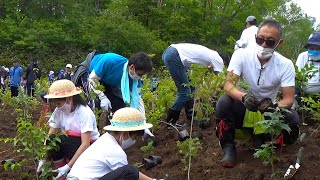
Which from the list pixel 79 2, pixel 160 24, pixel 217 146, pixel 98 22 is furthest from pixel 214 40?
pixel 217 146

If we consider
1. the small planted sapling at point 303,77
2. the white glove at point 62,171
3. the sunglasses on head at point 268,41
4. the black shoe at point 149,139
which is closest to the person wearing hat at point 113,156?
the white glove at point 62,171

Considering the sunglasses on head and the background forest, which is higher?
the sunglasses on head

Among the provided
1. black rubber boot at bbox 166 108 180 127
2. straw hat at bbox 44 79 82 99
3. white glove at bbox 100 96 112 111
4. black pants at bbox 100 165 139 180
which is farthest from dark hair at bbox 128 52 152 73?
black pants at bbox 100 165 139 180

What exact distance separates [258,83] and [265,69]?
137 millimetres

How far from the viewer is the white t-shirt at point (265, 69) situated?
3.81m

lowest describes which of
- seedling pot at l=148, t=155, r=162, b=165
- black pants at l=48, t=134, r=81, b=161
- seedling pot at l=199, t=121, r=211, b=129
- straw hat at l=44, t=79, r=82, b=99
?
seedling pot at l=199, t=121, r=211, b=129

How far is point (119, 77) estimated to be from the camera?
5453mm

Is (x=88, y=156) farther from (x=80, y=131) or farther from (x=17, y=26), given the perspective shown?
(x=17, y=26)

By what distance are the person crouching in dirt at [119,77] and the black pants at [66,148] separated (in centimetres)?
121

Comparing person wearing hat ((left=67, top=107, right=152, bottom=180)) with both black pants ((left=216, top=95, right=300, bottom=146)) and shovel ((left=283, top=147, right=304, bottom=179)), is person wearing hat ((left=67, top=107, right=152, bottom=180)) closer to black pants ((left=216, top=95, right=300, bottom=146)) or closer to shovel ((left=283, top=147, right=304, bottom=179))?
black pants ((left=216, top=95, right=300, bottom=146))

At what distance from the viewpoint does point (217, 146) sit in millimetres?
4660

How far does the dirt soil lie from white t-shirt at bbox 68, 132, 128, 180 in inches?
40.5

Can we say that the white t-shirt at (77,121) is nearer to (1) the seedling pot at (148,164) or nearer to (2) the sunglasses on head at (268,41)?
(1) the seedling pot at (148,164)

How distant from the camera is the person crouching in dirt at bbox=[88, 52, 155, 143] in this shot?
200 inches
